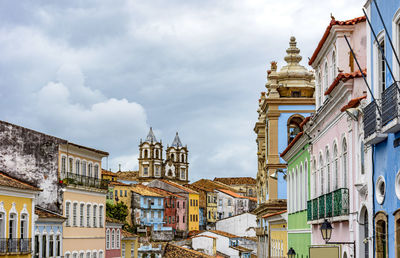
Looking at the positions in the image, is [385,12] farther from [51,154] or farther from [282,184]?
[282,184]

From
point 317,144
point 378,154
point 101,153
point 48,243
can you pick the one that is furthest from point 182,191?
point 378,154

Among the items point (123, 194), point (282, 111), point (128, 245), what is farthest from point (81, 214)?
point (123, 194)

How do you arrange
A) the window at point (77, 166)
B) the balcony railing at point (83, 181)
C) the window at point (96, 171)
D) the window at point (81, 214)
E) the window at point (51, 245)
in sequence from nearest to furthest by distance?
the window at point (51, 245) → the balcony railing at point (83, 181) → the window at point (81, 214) → the window at point (77, 166) → the window at point (96, 171)

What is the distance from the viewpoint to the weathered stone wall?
148 ft

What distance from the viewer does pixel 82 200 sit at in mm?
50938

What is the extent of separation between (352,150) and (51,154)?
3042 cm

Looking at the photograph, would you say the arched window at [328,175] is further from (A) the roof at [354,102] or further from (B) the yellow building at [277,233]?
(B) the yellow building at [277,233]

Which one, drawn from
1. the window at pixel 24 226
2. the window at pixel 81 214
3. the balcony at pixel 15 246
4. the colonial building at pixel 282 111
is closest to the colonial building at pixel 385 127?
the balcony at pixel 15 246

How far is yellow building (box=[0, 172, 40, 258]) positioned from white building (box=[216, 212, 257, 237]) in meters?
79.6

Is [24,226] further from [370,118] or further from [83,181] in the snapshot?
Result: [370,118]

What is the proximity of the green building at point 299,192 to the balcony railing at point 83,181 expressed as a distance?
17.1 meters

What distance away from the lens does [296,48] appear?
54031 millimetres

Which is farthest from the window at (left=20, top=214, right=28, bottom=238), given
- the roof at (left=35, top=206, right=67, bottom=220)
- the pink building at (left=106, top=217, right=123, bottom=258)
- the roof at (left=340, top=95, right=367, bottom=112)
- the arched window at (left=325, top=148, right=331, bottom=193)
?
the roof at (left=340, top=95, right=367, bottom=112)

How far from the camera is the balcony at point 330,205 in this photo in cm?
2031
